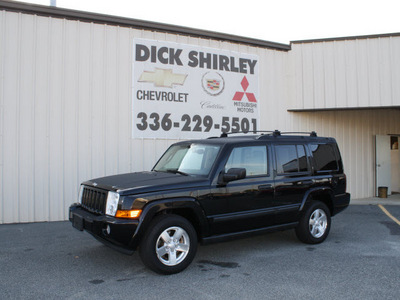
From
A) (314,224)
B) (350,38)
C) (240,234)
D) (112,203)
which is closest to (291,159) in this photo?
(314,224)

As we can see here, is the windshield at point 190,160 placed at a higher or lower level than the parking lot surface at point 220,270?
higher

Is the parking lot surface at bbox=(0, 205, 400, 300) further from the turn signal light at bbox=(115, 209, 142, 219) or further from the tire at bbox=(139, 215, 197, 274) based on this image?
the turn signal light at bbox=(115, 209, 142, 219)

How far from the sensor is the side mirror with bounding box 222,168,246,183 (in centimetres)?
482

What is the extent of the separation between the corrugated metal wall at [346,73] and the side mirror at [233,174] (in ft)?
22.6

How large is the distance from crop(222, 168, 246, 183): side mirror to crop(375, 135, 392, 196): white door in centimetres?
933

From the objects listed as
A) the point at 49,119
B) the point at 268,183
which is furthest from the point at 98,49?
the point at 268,183

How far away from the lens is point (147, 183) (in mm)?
4645

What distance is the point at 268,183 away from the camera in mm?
5438

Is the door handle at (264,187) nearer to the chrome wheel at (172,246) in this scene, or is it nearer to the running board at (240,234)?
the running board at (240,234)

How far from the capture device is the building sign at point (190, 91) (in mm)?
9125

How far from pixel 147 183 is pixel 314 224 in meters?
3.12

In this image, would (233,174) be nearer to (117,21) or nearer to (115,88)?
(115,88)

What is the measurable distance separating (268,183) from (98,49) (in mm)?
5613

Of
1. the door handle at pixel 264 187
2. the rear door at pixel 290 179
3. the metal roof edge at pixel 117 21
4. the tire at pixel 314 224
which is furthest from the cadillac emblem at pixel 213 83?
the door handle at pixel 264 187
